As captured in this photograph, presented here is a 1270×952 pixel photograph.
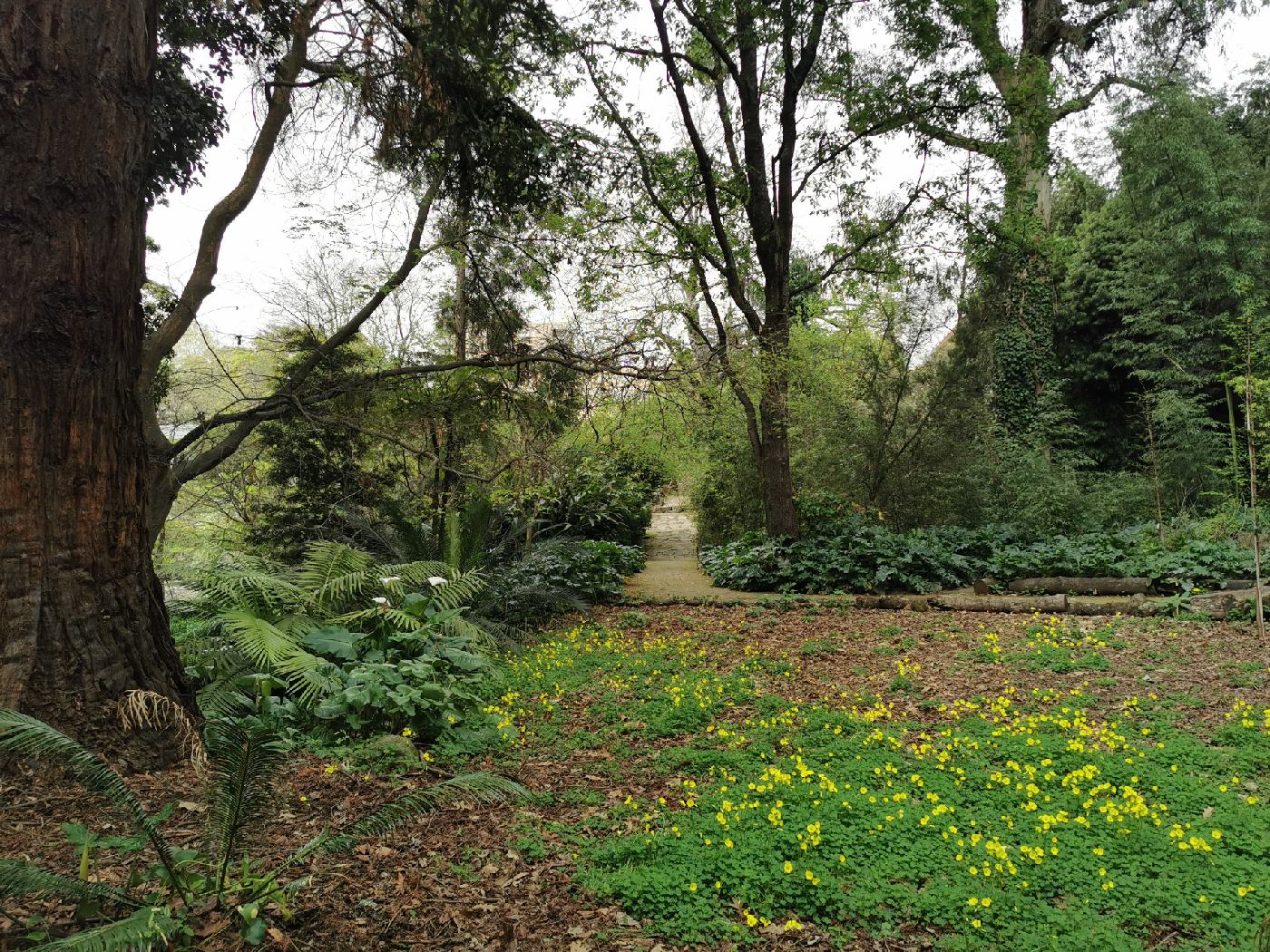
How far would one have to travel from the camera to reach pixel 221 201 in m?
6.15

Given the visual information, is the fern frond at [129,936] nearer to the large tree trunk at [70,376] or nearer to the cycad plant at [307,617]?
the large tree trunk at [70,376]

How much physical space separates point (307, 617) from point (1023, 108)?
10565 mm

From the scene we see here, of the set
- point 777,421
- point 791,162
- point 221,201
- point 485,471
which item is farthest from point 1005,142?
point 221,201

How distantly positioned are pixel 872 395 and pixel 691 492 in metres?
5.03

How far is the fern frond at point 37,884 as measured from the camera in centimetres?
166

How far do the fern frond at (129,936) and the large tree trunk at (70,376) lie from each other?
1.50m

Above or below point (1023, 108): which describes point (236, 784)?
below

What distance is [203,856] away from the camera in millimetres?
2229

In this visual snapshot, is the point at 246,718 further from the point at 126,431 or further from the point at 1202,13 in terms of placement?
the point at 1202,13

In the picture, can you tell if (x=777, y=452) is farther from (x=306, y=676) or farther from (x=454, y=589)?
(x=306, y=676)

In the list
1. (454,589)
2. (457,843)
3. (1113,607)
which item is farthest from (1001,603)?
(457,843)

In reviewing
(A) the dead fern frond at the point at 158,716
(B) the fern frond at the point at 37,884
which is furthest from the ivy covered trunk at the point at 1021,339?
(B) the fern frond at the point at 37,884

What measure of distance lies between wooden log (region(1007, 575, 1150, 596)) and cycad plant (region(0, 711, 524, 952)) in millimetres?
7792

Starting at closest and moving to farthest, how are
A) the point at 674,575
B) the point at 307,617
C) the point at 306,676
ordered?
the point at 306,676 < the point at 307,617 < the point at 674,575
